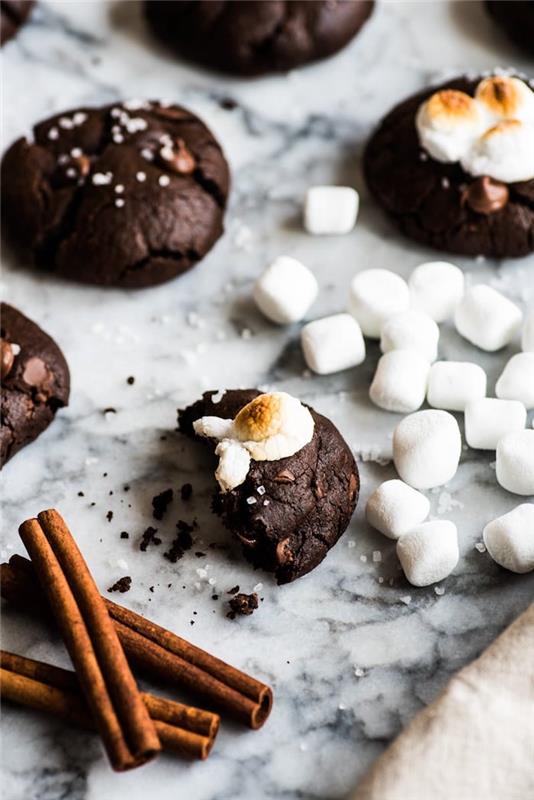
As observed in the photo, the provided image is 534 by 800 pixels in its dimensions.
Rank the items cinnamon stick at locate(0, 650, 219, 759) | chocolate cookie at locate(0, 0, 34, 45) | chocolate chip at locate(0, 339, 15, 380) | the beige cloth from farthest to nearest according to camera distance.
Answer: chocolate cookie at locate(0, 0, 34, 45), chocolate chip at locate(0, 339, 15, 380), cinnamon stick at locate(0, 650, 219, 759), the beige cloth

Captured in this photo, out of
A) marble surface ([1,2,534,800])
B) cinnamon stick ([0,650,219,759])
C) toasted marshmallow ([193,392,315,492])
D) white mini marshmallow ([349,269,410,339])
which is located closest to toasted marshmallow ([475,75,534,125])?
marble surface ([1,2,534,800])

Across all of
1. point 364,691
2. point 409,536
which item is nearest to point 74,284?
point 409,536

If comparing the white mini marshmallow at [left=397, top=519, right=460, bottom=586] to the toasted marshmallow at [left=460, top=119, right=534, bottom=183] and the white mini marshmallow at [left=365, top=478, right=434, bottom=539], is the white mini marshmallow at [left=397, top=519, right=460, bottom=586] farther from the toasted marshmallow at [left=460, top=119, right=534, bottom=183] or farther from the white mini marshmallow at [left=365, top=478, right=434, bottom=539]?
the toasted marshmallow at [left=460, top=119, right=534, bottom=183]

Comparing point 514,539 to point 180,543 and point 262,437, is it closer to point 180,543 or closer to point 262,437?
point 262,437

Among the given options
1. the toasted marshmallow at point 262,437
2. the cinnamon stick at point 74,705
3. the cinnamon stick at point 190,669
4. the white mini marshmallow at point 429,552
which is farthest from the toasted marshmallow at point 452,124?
the cinnamon stick at point 74,705

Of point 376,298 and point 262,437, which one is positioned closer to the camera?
point 262,437

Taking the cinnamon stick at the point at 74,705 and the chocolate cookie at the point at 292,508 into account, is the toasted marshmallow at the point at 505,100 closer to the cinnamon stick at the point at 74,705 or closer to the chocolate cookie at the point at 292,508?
the chocolate cookie at the point at 292,508

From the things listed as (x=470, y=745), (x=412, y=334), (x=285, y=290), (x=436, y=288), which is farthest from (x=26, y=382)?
(x=470, y=745)
